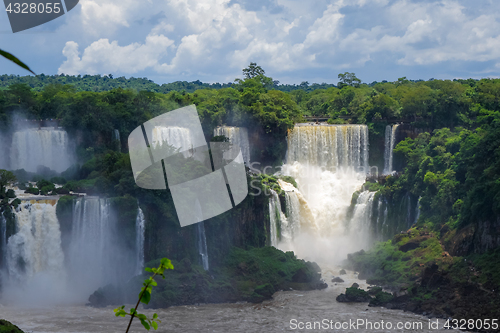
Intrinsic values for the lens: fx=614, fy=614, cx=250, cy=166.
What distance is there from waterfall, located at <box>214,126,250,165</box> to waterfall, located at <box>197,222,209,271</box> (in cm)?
1324

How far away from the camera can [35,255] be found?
28531mm

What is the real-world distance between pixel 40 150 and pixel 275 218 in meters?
14.9

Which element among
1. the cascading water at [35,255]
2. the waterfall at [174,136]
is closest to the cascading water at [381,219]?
the waterfall at [174,136]

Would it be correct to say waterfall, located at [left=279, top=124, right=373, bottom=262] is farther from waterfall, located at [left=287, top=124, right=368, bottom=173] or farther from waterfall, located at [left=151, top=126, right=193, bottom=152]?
waterfall, located at [left=151, top=126, right=193, bottom=152]

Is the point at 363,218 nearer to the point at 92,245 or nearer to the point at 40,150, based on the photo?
the point at 92,245

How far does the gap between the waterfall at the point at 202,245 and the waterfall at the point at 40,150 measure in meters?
11.2

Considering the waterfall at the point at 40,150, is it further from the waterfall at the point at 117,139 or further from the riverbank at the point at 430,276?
the riverbank at the point at 430,276

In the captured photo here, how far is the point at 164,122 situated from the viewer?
41.2m

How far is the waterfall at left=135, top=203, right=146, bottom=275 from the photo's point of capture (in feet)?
96.6

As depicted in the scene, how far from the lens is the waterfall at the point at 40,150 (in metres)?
36.9

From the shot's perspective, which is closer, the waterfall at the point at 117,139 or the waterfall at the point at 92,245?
the waterfall at the point at 92,245

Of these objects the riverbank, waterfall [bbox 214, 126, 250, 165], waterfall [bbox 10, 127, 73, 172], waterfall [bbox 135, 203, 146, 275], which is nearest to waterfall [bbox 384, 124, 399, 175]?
waterfall [bbox 214, 126, 250, 165]

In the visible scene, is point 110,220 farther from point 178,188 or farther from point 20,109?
point 20,109

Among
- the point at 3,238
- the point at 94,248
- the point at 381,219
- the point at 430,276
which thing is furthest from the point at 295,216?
the point at 3,238
